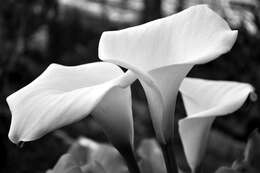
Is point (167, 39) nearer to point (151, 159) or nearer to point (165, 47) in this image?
point (165, 47)

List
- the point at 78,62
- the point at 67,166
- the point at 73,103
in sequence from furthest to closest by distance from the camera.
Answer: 1. the point at 78,62
2. the point at 67,166
3. the point at 73,103

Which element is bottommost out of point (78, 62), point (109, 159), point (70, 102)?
point (78, 62)

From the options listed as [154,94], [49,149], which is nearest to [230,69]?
[49,149]

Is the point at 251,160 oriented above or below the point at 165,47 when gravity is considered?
below

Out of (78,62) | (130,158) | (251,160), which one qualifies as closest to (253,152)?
(251,160)

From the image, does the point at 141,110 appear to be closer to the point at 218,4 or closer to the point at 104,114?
the point at 218,4
